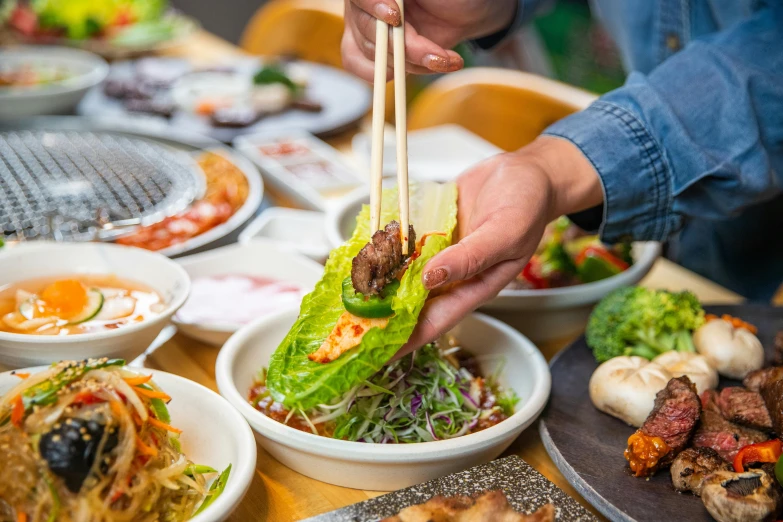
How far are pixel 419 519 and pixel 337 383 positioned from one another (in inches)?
15.4

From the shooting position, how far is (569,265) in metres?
2.78

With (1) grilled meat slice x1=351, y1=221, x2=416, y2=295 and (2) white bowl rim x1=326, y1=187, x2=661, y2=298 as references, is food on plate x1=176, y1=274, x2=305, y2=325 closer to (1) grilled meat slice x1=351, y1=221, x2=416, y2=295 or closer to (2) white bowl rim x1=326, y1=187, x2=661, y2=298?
(2) white bowl rim x1=326, y1=187, x2=661, y2=298

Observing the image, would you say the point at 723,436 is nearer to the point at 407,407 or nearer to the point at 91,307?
the point at 407,407

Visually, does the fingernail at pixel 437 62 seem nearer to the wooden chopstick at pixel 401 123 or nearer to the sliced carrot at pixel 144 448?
the wooden chopstick at pixel 401 123

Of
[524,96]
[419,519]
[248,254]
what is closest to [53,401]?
[419,519]

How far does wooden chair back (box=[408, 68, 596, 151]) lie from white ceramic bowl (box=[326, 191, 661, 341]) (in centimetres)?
161

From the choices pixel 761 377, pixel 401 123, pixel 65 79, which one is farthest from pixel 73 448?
pixel 65 79

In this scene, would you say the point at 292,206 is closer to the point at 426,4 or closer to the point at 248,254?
the point at 248,254

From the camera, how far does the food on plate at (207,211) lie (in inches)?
110

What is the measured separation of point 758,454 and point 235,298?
1.54 meters

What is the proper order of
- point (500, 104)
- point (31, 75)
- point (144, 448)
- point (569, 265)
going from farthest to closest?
point (31, 75) → point (500, 104) → point (569, 265) → point (144, 448)

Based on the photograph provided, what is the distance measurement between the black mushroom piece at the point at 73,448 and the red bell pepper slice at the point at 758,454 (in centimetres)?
136

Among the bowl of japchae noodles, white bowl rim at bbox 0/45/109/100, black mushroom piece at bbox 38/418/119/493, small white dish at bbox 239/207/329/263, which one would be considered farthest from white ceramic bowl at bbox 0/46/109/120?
black mushroom piece at bbox 38/418/119/493

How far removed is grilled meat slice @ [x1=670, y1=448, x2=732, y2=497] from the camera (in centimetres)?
168
